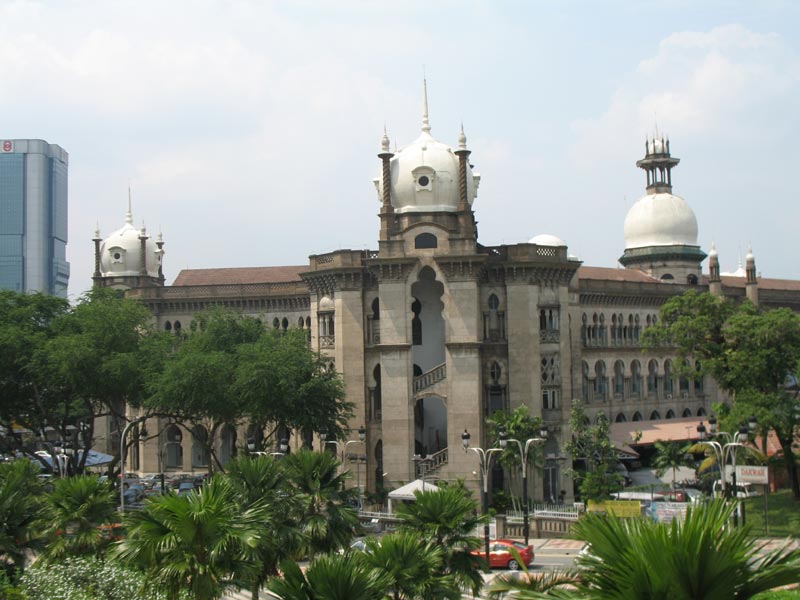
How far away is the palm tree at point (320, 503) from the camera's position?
31.6m

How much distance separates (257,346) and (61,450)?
13.3m

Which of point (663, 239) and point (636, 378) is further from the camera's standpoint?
point (663, 239)

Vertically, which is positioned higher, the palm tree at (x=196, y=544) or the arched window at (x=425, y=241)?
the arched window at (x=425, y=241)

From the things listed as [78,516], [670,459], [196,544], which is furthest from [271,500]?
[670,459]

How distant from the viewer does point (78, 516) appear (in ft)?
112

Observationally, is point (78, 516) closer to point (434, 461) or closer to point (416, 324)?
point (434, 461)

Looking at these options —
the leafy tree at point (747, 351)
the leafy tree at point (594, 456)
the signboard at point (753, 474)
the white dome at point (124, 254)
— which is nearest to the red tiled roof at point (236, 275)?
the white dome at point (124, 254)

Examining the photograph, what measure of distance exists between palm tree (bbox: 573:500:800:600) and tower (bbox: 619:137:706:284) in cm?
9308

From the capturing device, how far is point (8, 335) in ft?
214

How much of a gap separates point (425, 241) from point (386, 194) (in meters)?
3.88

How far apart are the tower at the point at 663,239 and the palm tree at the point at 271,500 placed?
3067 inches

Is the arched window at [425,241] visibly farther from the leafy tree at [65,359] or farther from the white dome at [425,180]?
the leafy tree at [65,359]

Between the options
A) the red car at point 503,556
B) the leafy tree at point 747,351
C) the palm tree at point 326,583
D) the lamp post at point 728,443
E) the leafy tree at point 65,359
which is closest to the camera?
the palm tree at point 326,583

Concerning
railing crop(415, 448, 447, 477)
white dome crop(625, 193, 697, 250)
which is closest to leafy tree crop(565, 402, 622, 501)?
railing crop(415, 448, 447, 477)
